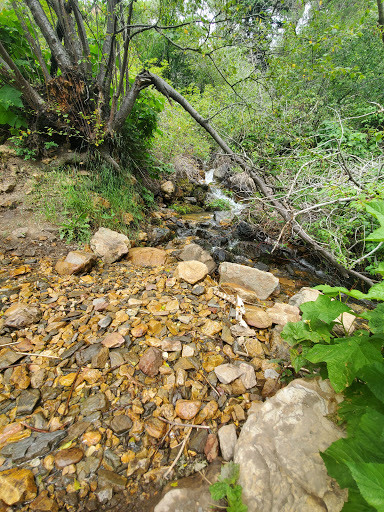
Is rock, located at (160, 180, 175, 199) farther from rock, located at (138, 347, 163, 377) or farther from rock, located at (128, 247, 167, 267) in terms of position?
rock, located at (138, 347, 163, 377)

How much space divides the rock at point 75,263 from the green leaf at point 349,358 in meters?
2.54

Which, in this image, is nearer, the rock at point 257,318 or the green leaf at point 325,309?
the green leaf at point 325,309

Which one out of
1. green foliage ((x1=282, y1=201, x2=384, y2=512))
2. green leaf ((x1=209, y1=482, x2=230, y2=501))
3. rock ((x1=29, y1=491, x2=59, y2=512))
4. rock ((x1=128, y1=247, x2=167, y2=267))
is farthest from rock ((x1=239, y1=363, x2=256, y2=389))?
rock ((x1=128, y1=247, x2=167, y2=267))

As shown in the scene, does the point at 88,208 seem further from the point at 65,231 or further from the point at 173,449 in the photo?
the point at 173,449

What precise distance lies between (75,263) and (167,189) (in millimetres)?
4900

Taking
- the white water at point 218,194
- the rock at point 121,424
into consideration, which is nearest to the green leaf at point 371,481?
the rock at point 121,424

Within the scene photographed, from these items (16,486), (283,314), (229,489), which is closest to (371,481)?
(229,489)

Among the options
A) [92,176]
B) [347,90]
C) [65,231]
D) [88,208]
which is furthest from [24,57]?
[347,90]

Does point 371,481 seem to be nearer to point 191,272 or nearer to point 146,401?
point 146,401

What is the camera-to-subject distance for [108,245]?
3.12 m

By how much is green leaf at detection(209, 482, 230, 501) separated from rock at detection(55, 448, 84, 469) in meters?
0.69

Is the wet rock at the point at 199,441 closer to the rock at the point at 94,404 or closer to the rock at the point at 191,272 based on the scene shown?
the rock at the point at 94,404

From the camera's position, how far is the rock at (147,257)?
321 cm

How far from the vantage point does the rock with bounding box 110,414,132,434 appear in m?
1.25
